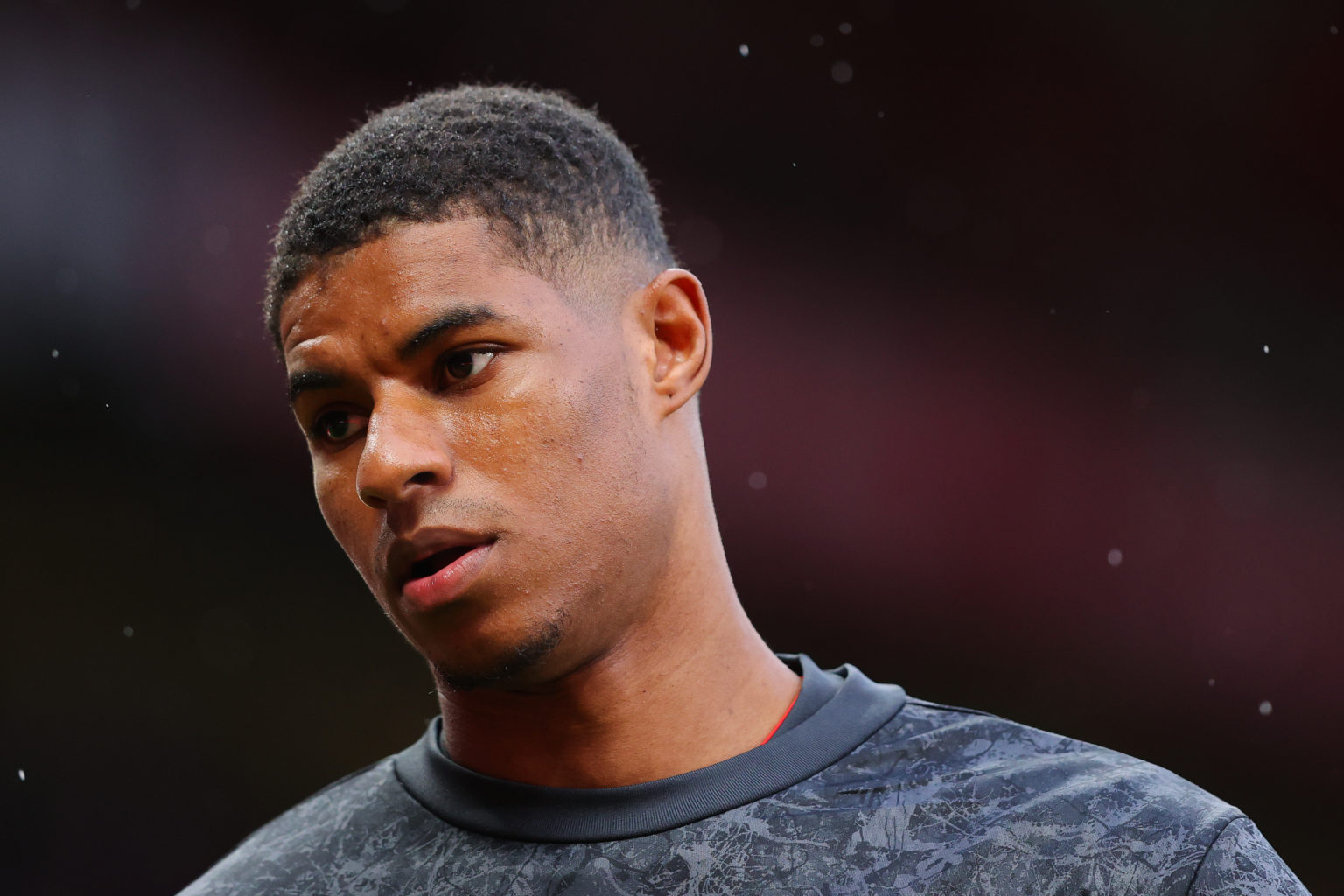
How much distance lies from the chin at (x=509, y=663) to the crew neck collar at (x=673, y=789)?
0.56 feet

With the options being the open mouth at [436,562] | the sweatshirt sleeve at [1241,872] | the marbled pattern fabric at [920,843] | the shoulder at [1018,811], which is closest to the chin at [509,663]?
the open mouth at [436,562]

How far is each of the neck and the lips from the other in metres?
0.20

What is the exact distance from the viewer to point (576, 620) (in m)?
1.58

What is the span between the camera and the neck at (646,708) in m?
1.67

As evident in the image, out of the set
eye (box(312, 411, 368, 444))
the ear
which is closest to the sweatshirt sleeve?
the ear

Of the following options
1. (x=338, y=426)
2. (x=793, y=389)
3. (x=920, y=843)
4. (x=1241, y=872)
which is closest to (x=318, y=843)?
(x=338, y=426)

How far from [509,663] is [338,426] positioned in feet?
1.24

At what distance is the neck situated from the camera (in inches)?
65.6

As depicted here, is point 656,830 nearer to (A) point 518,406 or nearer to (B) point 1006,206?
(A) point 518,406

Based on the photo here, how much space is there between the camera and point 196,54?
3303 mm

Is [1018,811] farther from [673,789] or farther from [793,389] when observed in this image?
[793,389]

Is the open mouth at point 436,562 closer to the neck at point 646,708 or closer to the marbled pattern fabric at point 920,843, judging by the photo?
the neck at point 646,708

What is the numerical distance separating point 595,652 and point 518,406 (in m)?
0.32

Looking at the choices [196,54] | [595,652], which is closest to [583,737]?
[595,652]
